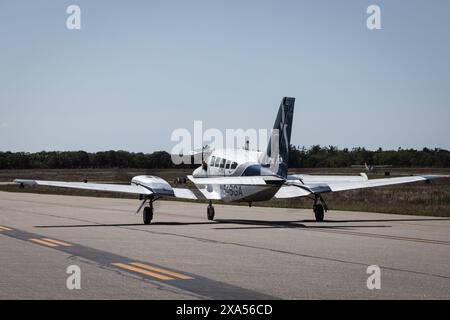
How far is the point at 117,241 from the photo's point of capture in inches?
767

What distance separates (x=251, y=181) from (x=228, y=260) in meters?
9.12

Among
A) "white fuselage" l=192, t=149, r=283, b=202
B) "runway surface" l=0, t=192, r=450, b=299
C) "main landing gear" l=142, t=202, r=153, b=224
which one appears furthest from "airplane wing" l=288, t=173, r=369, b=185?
"main landing gear" l=142, t=202, r=153, b=224

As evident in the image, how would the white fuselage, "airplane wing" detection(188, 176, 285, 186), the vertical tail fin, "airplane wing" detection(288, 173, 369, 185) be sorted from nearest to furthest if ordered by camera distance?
"airplane wing" detection(188, 176, 285, 186)
the vertical tail fin
the white fuselage
"airplane wing" detection(288, 173, 369, 185)

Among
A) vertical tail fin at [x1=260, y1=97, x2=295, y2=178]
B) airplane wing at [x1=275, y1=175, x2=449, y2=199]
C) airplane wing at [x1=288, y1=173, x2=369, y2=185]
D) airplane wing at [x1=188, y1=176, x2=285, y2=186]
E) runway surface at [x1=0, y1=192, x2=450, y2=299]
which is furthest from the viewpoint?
airplane wing at [x1=275, y1=175, x2=449, y2=199]

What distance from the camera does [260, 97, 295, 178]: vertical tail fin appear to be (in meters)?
24.0

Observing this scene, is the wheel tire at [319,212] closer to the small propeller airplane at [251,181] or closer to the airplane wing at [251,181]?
the small propeller airplane at [251,181]

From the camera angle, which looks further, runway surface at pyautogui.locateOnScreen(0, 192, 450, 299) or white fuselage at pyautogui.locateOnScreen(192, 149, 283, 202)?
white fuselage at pyautogui.locateOnScreen(192, 149, 283, 202)

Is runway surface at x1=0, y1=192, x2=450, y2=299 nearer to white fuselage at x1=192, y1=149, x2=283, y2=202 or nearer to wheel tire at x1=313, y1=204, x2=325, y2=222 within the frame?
white fuselage at x1=192, y1=149, x2=283, y2=202

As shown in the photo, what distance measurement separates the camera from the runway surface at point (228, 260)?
10633mm

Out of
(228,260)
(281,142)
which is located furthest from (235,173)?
(228,260)
